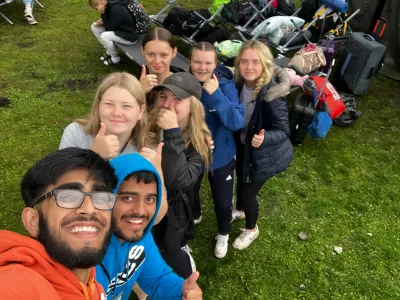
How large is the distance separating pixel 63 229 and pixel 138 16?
517 centimetres

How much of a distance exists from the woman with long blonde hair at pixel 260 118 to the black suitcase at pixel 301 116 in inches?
74.0

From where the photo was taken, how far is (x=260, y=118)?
2.79m

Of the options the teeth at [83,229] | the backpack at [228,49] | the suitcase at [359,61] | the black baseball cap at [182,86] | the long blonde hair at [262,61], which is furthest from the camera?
the suitcase at [359,61]

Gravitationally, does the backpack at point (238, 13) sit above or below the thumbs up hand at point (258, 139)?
below

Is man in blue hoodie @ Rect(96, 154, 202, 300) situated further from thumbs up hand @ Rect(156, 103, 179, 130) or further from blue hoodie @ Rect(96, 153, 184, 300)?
thumbs up hand @ Rect(156, 103, 179, 130)

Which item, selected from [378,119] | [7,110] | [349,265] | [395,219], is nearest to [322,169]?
[395,219]

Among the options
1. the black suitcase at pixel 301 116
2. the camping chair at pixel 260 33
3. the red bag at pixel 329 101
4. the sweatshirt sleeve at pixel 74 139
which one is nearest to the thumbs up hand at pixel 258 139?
the sweatshirt sleeve at pixel 74 139

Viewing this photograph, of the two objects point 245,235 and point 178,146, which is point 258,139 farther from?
point 245,235

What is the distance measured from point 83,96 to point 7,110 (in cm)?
107

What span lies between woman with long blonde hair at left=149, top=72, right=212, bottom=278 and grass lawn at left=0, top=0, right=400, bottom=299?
0.92 meters

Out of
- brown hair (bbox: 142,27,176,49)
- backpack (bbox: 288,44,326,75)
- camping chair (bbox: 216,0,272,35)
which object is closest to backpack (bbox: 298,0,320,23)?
camping chair (bbox: 216,0,272,35)

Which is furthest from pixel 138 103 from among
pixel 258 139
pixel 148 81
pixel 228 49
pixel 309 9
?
pixel 309 9

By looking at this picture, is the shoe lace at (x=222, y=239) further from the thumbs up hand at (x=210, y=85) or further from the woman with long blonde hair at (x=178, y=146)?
the thumbs up hand at (x=210, y=85)

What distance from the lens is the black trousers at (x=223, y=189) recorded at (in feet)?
9.62
